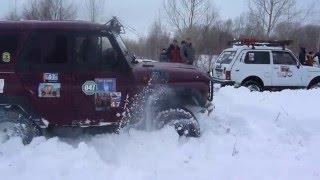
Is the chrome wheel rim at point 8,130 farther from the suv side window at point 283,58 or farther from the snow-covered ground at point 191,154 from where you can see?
the suv side window at point 283,58

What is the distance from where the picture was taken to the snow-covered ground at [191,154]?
5973mm

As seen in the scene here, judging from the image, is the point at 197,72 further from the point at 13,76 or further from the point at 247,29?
the point at 247,29

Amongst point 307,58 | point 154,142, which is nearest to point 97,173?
point 154,142

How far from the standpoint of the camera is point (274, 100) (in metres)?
10.6

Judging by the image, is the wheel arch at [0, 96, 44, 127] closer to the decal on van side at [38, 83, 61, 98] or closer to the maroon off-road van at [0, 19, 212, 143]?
the maroon off-road van at [0, 19, 212, 143]

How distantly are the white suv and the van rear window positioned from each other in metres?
8.44

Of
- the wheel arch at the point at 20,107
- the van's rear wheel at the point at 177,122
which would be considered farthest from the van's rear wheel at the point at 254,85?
the wheel arch at the point at 20,107

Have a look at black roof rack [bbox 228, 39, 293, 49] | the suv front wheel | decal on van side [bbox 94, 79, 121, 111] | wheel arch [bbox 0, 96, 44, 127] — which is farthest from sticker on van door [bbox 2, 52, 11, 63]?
black roof rack [bbox 228, 39, 293, 49]

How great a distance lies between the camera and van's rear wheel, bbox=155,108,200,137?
7387mm

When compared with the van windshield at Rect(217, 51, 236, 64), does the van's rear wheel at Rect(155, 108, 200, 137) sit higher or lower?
lower

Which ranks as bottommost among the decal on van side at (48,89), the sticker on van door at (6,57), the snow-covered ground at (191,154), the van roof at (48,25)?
the snow-covered ground at (191,154)

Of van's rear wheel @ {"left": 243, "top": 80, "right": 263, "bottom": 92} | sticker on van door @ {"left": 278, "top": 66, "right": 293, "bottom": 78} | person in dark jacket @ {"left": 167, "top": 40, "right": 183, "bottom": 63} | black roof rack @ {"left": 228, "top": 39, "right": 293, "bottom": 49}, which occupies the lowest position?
van's rear wheel @ {"left": 243, "top": 80, "right": 263, "bottom": 92}

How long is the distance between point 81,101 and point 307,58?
43.4 ft

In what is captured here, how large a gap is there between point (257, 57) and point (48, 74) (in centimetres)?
909
